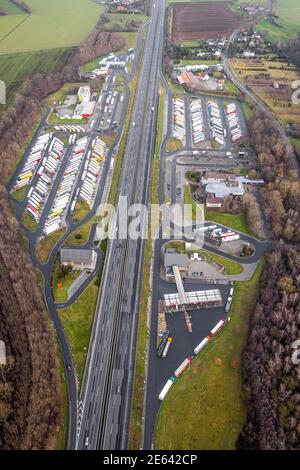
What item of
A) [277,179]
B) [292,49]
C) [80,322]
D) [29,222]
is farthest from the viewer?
[292,49]

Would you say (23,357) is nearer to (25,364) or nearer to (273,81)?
(25,364)

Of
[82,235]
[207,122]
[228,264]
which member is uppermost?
[207,122]

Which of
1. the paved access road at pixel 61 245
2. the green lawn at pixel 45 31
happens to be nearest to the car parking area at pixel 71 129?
the paved access road at pixel 61 245

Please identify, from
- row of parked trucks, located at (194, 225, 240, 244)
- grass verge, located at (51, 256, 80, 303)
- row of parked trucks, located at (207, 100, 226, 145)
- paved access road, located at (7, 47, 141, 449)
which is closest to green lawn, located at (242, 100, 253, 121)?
row of parked trucks, located at (207, 100, 226, 145)

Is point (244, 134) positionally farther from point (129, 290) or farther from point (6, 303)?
point (6, 303)

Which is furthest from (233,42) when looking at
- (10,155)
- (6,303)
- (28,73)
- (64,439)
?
(64,439)

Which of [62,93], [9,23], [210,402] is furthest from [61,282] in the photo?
[9,23]
